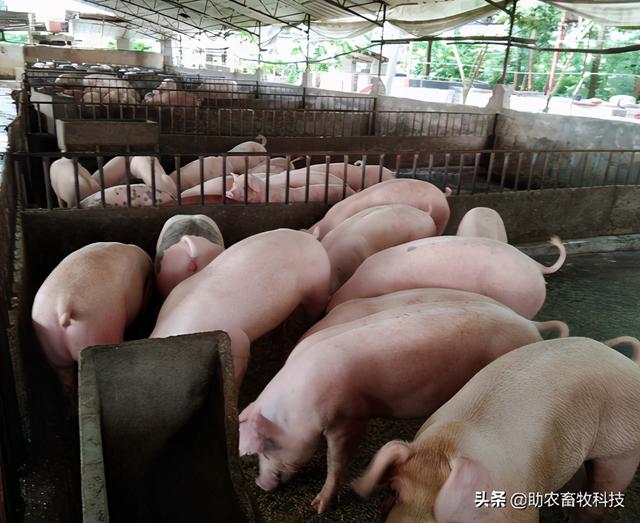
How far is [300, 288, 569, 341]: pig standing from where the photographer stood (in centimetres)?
235

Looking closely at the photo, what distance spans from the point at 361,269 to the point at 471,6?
749 cm

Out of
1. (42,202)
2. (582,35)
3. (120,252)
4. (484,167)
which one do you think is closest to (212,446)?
(120,252)

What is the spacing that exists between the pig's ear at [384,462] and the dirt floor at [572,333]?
71cm

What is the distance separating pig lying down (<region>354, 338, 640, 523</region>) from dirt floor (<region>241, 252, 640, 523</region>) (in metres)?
0.59

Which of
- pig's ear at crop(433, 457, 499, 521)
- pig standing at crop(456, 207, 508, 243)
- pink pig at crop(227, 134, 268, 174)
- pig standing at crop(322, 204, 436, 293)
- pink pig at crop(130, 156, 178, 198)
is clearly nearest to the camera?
pig's ear at crop(433, 457, 499, 521)

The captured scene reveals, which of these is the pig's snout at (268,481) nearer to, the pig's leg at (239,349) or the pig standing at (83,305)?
the pig's leg at (239,349)

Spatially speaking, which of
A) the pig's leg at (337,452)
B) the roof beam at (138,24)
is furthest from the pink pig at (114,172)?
the roof beam at (138,24)

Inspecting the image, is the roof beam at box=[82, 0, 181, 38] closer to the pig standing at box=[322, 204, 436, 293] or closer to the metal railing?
the metal railing

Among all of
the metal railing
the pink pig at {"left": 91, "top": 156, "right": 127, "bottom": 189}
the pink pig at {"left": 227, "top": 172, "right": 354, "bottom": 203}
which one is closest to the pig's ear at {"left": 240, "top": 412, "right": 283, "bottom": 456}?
the metal railing

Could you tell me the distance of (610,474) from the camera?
1.84 metres

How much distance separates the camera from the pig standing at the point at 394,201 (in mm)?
3973

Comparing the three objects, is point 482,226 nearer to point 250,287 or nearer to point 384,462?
point 250,287

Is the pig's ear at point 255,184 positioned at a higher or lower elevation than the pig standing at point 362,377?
higher

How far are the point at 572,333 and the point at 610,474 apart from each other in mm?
1711
